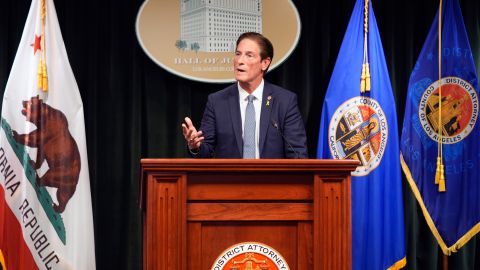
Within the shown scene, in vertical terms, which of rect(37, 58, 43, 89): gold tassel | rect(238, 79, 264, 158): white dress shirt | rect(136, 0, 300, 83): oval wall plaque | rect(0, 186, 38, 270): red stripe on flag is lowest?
rect(0, 186, 38, 270): red stripe on flag

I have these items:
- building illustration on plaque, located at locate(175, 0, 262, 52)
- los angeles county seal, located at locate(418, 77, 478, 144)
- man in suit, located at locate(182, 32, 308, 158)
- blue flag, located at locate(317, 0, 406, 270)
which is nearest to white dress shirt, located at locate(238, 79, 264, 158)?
man in suit, located at locate(182, 32, 308, 158)

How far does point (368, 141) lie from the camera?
414cm

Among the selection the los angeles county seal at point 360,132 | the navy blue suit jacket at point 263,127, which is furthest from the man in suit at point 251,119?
the los angeles county seal at point 360,132

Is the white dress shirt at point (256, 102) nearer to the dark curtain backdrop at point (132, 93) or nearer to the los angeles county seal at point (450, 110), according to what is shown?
the dark curtain backdrop at point (132, 93)

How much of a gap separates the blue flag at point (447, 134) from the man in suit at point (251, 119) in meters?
1.22

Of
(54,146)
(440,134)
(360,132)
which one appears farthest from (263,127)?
(440,134)

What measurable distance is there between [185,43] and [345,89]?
3.47 feet

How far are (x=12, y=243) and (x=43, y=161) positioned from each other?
0.47 metres

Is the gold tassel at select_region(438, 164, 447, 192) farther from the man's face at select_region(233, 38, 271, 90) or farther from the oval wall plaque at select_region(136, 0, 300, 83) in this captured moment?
the man's face at select_region(233, 38, 271, 90)

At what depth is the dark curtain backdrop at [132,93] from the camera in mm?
4383

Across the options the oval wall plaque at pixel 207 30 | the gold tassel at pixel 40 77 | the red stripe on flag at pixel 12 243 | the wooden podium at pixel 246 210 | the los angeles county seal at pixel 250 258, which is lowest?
the red stripe on flag at pixel 12 243

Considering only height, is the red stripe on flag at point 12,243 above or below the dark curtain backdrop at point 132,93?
below

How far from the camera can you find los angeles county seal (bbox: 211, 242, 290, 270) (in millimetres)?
2244

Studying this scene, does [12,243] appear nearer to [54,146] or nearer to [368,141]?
[54,146]
